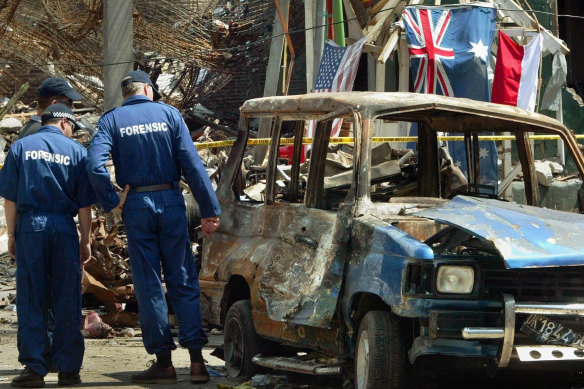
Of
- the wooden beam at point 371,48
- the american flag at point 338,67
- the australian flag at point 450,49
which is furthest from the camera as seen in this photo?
the wooden beam at point 371,48

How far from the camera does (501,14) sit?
17.0 metres

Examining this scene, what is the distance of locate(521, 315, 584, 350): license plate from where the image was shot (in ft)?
17.7

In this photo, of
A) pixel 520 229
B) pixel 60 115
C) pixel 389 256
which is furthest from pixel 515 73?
pixel 389 256

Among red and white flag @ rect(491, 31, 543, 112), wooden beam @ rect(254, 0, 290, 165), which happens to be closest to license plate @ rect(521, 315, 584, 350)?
red and white flag @ rect(491, 31, 543, 112)

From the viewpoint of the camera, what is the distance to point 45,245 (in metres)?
7.30

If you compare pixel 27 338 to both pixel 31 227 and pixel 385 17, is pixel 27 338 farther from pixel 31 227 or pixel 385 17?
pixel 385 17

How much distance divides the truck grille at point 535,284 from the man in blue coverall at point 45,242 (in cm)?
299

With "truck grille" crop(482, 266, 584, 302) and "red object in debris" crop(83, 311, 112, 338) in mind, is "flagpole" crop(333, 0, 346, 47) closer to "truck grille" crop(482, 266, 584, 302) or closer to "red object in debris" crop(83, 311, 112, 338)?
"red object in debris" crop(83, 311, 112, 338)

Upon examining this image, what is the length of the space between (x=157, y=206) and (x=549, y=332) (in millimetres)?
2796

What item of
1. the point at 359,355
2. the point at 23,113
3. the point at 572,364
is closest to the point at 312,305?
the point at 359,355

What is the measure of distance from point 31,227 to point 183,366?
1670mm

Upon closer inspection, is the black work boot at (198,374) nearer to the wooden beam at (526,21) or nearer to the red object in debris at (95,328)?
the red object in debris at (95,328)

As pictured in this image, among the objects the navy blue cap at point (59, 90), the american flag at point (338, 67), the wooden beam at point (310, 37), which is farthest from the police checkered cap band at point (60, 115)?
the wooden beam at point (310, 37)

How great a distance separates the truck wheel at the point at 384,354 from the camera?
220 inches
